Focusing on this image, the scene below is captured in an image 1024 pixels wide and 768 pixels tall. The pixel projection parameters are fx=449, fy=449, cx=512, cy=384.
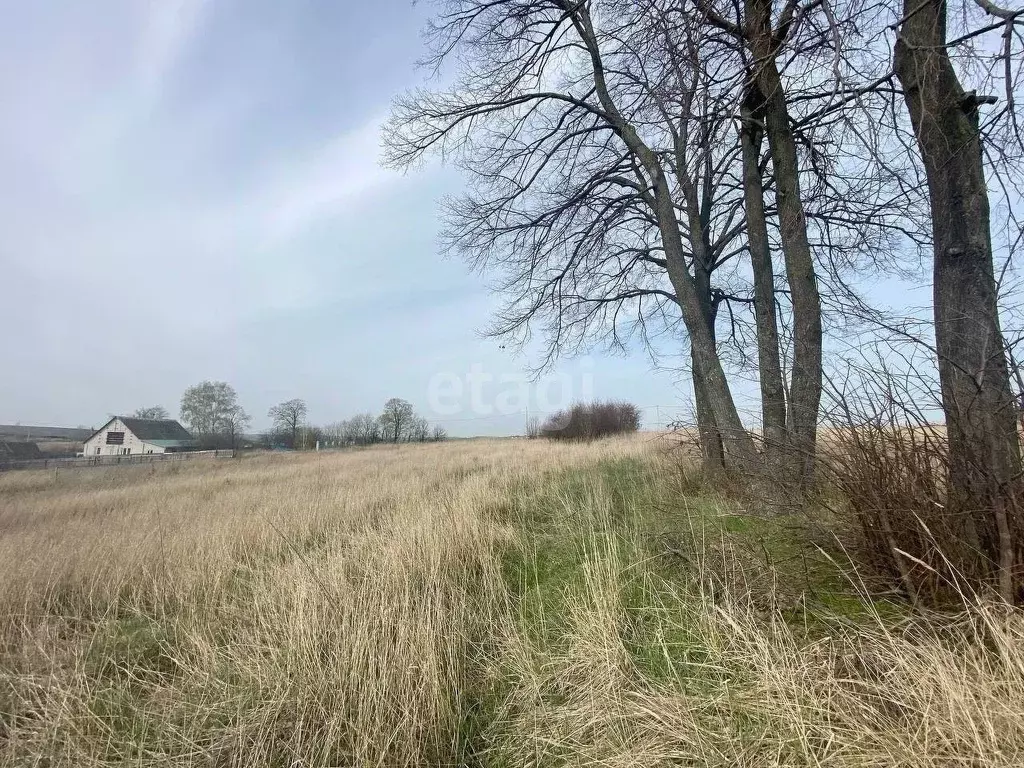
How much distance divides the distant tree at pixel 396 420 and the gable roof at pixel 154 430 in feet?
75.4

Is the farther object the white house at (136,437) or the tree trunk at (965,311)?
the white house at (136,437)

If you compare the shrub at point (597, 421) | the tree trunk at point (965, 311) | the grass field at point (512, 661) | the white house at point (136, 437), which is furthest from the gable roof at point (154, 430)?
the tree trunk at point (965, 311)

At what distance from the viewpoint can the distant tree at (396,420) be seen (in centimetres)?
6438

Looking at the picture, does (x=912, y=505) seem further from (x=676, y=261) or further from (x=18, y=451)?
(x=18, y=451)

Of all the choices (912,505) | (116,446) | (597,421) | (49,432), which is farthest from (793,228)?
(49,432)

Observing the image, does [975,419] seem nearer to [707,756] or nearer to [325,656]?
[707,756]

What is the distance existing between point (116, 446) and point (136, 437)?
11.6ft

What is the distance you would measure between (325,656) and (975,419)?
3413mm

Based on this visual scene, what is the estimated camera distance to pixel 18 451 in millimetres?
33875

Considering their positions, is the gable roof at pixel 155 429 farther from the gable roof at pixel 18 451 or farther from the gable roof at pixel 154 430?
the gable roof at pixel 18 451

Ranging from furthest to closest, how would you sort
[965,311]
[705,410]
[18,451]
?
[18,451], [705,410], [965,311]

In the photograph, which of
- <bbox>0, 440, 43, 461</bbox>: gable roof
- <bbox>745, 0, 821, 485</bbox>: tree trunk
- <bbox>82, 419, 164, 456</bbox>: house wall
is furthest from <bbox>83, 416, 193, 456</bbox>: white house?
<bbox>745, 0, 821, 485</bbox>: tree trunk

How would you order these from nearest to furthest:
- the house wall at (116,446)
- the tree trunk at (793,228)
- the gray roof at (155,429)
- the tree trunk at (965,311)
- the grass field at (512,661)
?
1. the grass field at (512,661)
2. the tree trunk at (965,311)
3. the tree trunk at (793,228)
4. the house wall at (116,446)
5. the gray roof at (155,429)

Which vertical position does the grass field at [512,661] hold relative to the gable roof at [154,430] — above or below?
below
